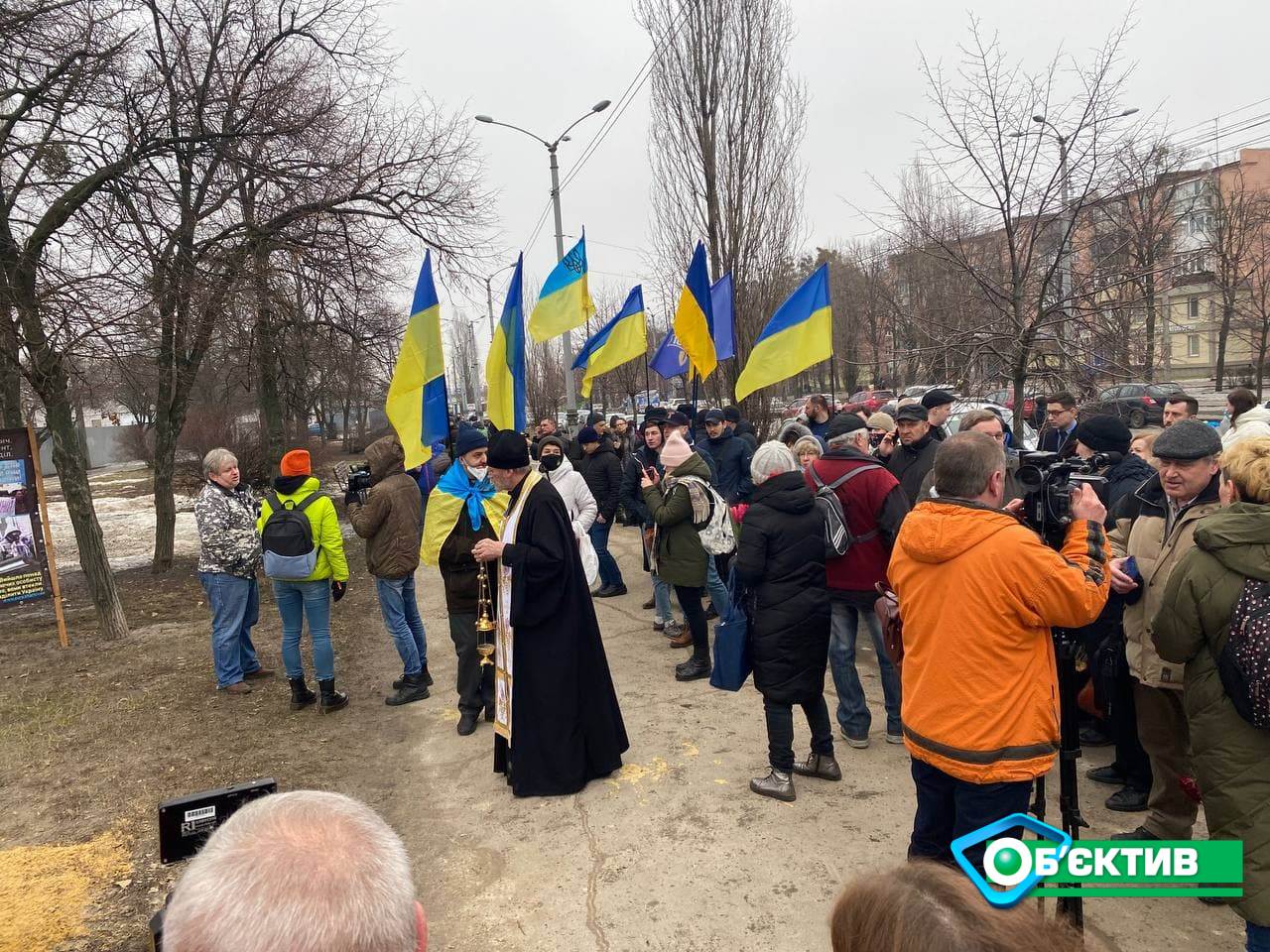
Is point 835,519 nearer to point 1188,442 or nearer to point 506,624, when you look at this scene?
point 1188,442

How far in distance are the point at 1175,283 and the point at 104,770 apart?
987cm

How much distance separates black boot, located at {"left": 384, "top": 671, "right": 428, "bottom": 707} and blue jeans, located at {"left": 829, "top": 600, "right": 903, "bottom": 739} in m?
3.20

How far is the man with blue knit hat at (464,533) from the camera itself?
494 centimetres

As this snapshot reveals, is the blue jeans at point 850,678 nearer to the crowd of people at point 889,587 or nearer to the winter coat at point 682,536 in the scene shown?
the crowd of people at point 889,587

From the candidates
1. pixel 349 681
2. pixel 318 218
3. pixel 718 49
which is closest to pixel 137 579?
pixel 318 218

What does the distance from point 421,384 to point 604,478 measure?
3166 mm

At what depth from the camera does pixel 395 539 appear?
550 cm

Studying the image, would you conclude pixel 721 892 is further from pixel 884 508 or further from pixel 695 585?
pixel 695 585

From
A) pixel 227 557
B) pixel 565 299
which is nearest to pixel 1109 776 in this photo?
pixel 227 557

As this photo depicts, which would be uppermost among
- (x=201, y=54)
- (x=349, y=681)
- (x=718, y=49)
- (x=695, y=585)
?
(x=718, y=49)

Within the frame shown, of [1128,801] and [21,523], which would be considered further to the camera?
[21,523]

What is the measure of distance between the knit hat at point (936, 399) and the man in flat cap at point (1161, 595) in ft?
7.70

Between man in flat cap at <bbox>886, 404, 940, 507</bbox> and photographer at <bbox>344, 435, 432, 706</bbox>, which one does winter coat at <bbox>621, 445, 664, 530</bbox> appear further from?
man in flat cap at <bbox>886, 404, 940, 507</bbox>

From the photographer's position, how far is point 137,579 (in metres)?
10.9
